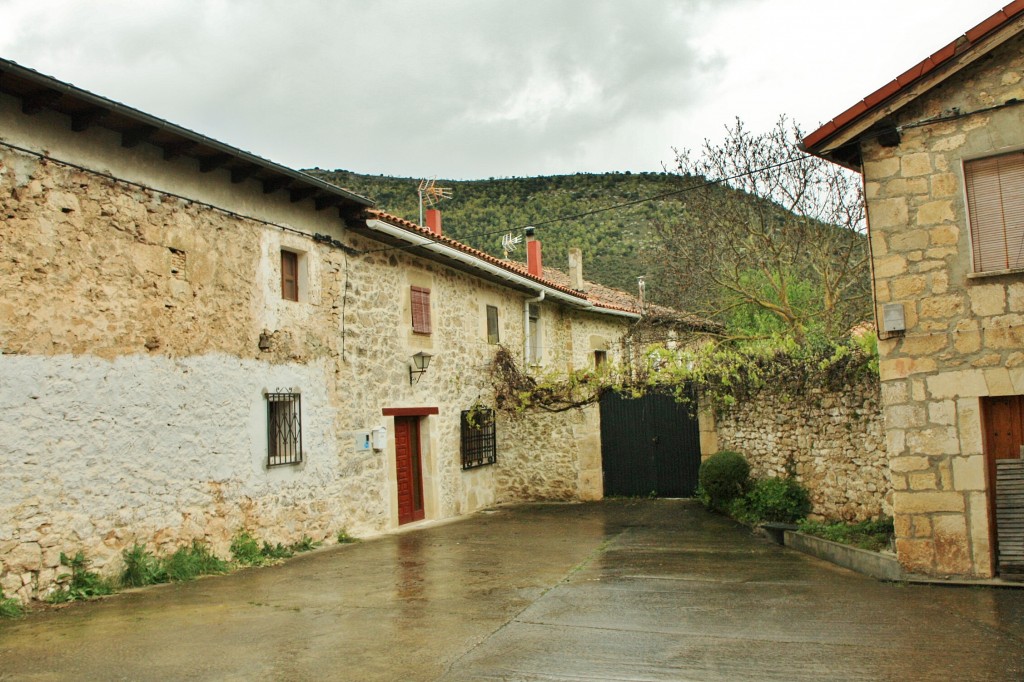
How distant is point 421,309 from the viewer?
1370 cm

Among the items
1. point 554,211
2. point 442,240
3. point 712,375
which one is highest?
point 554,211

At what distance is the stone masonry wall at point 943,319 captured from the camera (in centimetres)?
770

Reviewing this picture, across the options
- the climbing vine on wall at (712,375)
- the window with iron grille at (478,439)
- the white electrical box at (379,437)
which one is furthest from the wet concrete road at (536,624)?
the window with iron grille at (478,439)

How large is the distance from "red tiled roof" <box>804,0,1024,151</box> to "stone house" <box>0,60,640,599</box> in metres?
6.22

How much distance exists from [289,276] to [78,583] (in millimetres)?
4814

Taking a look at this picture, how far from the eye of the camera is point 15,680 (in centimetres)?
506

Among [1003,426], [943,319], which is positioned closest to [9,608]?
[943,319]

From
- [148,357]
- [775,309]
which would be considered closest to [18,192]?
[148,357]

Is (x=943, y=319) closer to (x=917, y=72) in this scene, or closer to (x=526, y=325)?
(x=917, y=72)

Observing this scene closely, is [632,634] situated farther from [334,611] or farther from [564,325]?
[564,325]

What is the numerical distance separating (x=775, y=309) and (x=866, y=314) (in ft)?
6.06

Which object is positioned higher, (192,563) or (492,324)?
(492,324)

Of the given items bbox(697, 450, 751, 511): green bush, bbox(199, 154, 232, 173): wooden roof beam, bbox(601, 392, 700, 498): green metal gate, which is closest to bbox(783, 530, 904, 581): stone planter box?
bbox(697, 450, 751, 511): green bush

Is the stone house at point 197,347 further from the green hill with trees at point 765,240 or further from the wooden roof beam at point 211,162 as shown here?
the green hill with trees at point 765,240
